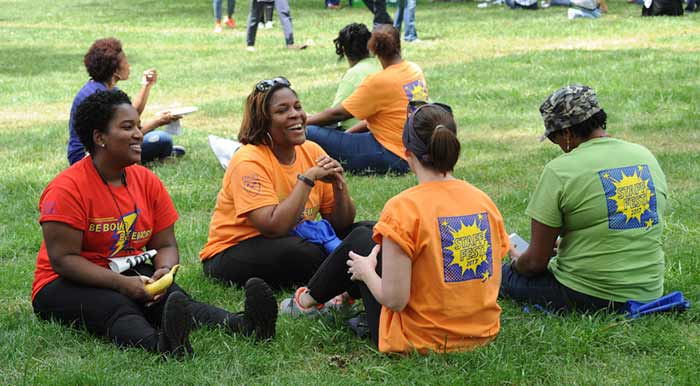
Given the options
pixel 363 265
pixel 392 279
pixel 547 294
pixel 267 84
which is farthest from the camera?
pixel 267 84

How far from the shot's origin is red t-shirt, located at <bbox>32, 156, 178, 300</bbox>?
4.56 m

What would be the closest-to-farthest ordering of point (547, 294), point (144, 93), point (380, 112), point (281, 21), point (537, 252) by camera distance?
point (537, 252) < point (547, 294) < point (380, 112) < point (144, 93) < point (281, 21)

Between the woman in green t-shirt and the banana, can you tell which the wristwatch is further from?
the woman in green t-shirt

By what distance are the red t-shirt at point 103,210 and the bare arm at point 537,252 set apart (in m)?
1.77

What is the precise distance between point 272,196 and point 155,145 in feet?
13.8

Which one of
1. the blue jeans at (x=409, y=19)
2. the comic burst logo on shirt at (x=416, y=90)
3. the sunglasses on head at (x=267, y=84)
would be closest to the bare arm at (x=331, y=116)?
the comic burst logo on shirt at (x=416, y=90)

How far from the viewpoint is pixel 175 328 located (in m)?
4.25

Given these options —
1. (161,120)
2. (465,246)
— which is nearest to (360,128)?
(161,120)

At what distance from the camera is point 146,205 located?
16.0 feet

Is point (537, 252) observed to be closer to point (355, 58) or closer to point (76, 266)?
point (76, 266)

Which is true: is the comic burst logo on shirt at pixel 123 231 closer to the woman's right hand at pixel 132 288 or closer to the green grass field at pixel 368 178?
the woman's right hand at pixel 132 288

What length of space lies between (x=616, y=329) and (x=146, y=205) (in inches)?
91.7

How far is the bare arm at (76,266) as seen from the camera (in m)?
4.54

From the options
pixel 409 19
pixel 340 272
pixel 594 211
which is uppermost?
pixel 594 211
